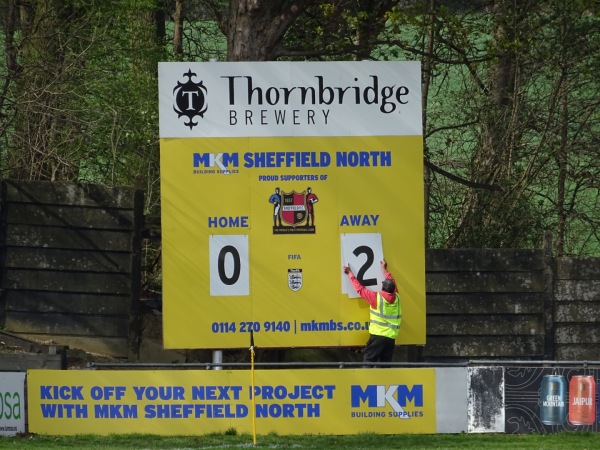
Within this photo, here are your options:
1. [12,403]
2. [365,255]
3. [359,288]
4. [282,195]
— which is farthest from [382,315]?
[12,403]

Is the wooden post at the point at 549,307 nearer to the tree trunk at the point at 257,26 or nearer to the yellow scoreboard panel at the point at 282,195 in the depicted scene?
the yellow scoreboard panel at the point at 282,195

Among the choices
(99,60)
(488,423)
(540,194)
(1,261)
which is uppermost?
(99,60)

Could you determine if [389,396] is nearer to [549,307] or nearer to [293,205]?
[293,205]

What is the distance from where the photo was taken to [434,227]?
2130cm

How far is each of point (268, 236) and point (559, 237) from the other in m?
7.90

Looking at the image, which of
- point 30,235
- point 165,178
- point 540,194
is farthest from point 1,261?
point 540,194

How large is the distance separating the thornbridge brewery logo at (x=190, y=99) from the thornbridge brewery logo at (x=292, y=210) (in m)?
1.40

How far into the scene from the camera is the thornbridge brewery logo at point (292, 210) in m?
15.3

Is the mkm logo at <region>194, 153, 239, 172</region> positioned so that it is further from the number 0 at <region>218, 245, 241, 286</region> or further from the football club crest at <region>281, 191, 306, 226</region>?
the number 0 at <region>218, 245, 241, 286</region>

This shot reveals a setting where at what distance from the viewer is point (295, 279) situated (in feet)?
50.3

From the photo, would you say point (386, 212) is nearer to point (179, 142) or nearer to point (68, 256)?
point (179, 142)

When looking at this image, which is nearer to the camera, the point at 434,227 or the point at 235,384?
the point at 235,384

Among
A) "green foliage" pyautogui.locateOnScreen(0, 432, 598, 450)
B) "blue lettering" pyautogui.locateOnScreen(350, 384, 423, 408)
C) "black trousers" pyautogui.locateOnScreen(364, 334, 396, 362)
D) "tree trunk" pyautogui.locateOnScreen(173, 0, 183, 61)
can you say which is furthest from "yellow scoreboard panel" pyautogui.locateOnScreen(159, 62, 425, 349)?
"tree trunk" pyautogui.locateOnScreen(173, 0, 183, 61)

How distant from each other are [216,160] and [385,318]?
116 inches
